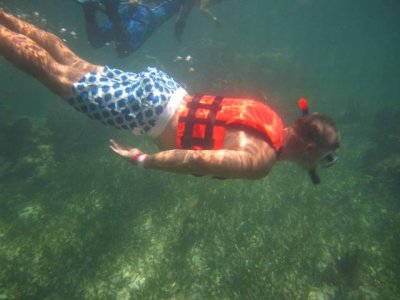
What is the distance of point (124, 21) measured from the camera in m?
13.6

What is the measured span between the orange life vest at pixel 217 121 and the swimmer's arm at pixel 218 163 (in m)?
0.48

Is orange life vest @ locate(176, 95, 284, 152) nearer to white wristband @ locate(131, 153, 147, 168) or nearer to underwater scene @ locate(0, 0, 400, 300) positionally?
white wristband @ locate(131, 153, 147, 168)

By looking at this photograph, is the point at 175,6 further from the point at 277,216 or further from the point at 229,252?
the point at 229,252

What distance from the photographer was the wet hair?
3965mm

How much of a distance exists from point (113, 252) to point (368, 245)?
7898 mm

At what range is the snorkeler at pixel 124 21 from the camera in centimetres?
1135

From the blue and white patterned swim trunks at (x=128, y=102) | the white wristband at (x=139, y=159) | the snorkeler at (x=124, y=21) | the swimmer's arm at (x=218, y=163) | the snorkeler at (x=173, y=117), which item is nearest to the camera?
the swimmer's arm at (x=218, y=163)

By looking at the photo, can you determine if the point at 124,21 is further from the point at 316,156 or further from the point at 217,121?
the point at 316,156

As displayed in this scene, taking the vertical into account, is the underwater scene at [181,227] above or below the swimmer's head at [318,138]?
below

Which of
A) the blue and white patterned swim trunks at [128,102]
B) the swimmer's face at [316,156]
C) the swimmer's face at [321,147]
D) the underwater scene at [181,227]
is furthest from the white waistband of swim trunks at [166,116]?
the underwater scene at [181,227]

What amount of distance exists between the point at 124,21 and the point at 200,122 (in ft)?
38.2

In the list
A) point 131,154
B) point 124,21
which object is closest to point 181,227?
point 131,154

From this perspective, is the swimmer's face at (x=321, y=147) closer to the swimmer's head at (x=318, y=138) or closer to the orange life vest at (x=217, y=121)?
the swimmer's head at (x=318, y=138)

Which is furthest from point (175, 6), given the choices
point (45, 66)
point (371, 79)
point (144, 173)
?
point (371, 79)
